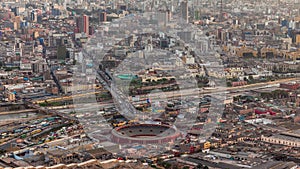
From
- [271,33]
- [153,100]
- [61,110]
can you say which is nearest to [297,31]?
[271,33]

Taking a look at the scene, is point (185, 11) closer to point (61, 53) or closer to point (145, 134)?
point (61, 53)

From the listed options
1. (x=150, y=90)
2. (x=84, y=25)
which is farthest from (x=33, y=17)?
(x=150, y=90)

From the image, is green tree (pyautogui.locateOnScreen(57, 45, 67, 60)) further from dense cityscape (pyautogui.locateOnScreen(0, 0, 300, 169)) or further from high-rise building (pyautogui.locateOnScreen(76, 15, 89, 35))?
high-rise building (pyautogui.locateOnScreen(76, 15, 89, 35))

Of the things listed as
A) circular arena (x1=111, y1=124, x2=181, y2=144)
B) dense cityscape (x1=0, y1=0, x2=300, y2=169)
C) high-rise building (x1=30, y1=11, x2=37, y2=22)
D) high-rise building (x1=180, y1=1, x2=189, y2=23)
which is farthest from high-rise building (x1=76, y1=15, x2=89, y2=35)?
circular arena (x1=111, y1=124, x2=181, y2=144)

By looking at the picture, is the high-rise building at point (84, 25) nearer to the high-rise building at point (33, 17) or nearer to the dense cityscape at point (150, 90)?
the dense cityscape at point (150, 90)

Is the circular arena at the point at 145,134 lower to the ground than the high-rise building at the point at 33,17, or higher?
lower

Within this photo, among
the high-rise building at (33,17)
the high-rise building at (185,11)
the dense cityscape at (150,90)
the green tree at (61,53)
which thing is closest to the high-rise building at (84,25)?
the dense cityscape at (150,90)

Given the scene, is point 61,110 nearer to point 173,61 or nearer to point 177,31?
point 173,61

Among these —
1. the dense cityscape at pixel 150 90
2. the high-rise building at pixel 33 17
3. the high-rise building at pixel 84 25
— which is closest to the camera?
the dense cityscape at pixel 150 90
